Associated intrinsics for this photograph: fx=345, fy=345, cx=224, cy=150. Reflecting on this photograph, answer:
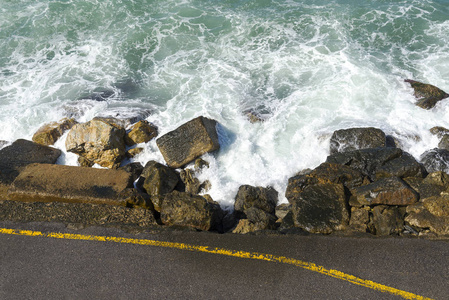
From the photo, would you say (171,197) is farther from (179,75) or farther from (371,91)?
(371,91)

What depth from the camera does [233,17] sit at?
60.0ft

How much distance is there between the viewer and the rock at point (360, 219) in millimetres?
7422

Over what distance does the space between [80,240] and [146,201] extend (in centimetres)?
187

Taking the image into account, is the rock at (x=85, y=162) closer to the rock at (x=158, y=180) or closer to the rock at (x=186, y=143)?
the rock at (x=158, y=180)

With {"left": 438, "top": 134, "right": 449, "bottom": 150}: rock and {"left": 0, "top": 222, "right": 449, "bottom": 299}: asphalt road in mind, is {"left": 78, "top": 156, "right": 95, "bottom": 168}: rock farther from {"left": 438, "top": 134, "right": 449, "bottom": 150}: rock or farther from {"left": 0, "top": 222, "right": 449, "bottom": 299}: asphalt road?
{"left": 438, "top": 134, "right": 449, "bottom": 150}: rock

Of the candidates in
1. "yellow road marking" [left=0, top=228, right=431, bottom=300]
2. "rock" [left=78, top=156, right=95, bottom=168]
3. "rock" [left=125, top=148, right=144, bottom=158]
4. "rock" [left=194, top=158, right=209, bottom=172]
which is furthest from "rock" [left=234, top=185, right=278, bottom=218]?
"rock" [left=78, top=156, right=95, bottom=168]

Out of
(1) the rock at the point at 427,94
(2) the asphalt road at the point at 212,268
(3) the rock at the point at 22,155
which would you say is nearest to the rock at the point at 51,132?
(3) the rock at the point at 22,155

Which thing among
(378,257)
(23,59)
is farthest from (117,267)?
(23,59)

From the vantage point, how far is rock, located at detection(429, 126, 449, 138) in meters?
10.5

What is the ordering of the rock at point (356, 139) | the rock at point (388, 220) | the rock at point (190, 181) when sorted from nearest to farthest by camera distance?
the rock at point (388, 220), the rock at point (190, 181), the rock at point (356, 139)

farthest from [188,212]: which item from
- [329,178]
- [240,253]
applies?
[329,178]

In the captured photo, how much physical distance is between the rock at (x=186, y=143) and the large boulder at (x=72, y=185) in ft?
5.33

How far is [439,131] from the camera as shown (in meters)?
10.6

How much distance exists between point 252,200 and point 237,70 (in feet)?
24.2
